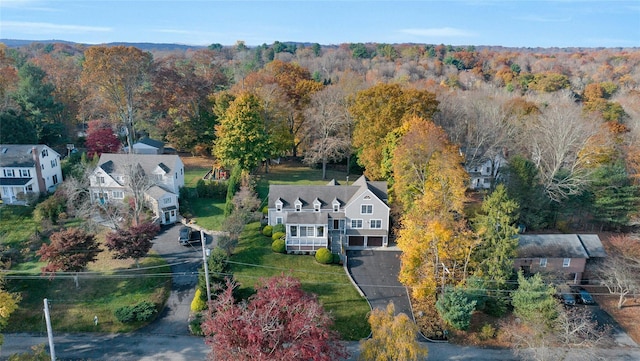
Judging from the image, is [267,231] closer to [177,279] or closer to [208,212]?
[208,212]

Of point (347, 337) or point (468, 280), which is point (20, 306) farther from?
point (468, 280)

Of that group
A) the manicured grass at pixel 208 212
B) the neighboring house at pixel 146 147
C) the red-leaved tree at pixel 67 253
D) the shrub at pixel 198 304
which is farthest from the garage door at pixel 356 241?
the neighboring house at pixel 146 147

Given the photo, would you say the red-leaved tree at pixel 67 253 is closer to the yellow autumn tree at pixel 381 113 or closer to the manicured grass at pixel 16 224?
the manicured grass at pixel 16 224

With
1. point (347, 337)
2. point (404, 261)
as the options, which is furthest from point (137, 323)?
point (404, 261)

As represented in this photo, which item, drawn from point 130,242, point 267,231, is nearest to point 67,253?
point 130,242

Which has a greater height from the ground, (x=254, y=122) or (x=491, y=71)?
(x=491, y=71)

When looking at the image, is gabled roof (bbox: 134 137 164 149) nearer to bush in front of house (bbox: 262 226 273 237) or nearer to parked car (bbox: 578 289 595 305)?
bush in front of house (bbox: 262 226 273 237)
